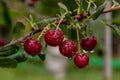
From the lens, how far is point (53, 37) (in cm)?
129

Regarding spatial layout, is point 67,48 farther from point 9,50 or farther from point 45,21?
point 9,50

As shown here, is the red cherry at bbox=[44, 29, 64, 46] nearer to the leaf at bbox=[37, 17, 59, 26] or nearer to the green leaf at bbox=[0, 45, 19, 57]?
the leaf at bbox=[37, 17, 59, 26]

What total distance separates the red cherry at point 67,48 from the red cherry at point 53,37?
16 mm

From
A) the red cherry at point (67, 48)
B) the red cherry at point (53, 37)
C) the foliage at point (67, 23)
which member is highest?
the foliage at point (67, 23)

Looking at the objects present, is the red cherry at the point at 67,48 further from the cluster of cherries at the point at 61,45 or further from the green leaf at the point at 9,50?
the green leaf at the point at 9,50

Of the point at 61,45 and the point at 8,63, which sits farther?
the point at 8,63

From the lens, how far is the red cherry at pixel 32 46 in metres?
1.31

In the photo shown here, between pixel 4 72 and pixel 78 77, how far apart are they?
4.89 feet

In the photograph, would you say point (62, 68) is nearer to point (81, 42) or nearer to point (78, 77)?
point (78, 77)

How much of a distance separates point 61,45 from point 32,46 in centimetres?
8

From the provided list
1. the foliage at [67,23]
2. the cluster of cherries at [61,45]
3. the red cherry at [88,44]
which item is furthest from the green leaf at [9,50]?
the red cherry at [88,44]

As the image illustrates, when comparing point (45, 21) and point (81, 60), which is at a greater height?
point (45, 21)

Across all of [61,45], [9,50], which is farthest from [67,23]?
[9,50]

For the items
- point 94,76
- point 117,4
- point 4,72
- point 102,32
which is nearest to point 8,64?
point 117,4
